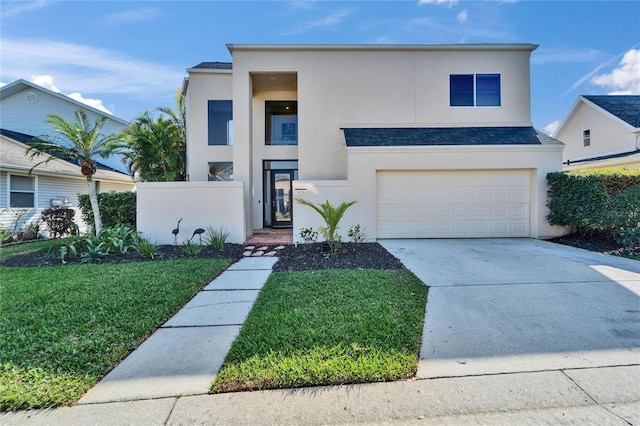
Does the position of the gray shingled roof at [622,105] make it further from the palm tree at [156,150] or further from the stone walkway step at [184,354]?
the palm tree at [156,150]

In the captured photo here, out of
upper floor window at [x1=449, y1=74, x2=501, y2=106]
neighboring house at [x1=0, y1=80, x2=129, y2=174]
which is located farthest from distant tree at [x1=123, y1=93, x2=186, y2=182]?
upper floor window at [x1=449, y1=74, x2=501, y2=106]

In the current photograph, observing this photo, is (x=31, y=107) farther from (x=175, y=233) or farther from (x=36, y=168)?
(x=175, y=233)

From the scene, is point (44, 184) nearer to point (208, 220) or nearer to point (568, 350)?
point (208, 220)

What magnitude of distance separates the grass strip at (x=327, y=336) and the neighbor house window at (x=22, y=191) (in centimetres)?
1344

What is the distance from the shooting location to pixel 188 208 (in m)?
9.29

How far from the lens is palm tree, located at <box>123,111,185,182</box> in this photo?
12.6 meters

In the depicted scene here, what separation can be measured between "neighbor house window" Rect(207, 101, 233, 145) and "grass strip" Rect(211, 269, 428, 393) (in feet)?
29.8

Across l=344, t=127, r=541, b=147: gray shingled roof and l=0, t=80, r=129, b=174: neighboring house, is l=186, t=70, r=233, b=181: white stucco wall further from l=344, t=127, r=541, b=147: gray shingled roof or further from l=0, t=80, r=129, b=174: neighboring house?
l=0, t=80, r=129, b=174: neighboring house

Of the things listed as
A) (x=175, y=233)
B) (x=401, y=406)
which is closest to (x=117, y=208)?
(x=175, y=233)

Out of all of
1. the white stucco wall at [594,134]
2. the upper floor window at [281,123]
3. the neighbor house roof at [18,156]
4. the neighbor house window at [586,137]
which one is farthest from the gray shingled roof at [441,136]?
the neighbor house roof at [18,156]

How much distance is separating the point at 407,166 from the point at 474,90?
4.96 meters

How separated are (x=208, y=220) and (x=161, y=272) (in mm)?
3566

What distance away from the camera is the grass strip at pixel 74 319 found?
8.47 feet

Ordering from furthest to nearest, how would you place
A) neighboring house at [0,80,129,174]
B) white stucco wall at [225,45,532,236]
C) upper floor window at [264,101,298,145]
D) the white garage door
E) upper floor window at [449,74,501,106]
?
1. neighboring house at [0,80,129,174]
2. upper floor window at [264,101,298,145]
3. upper floor window at [449,74,501,106]
4. white stucco wall at [225,45,532,236]
5. the white garage door
